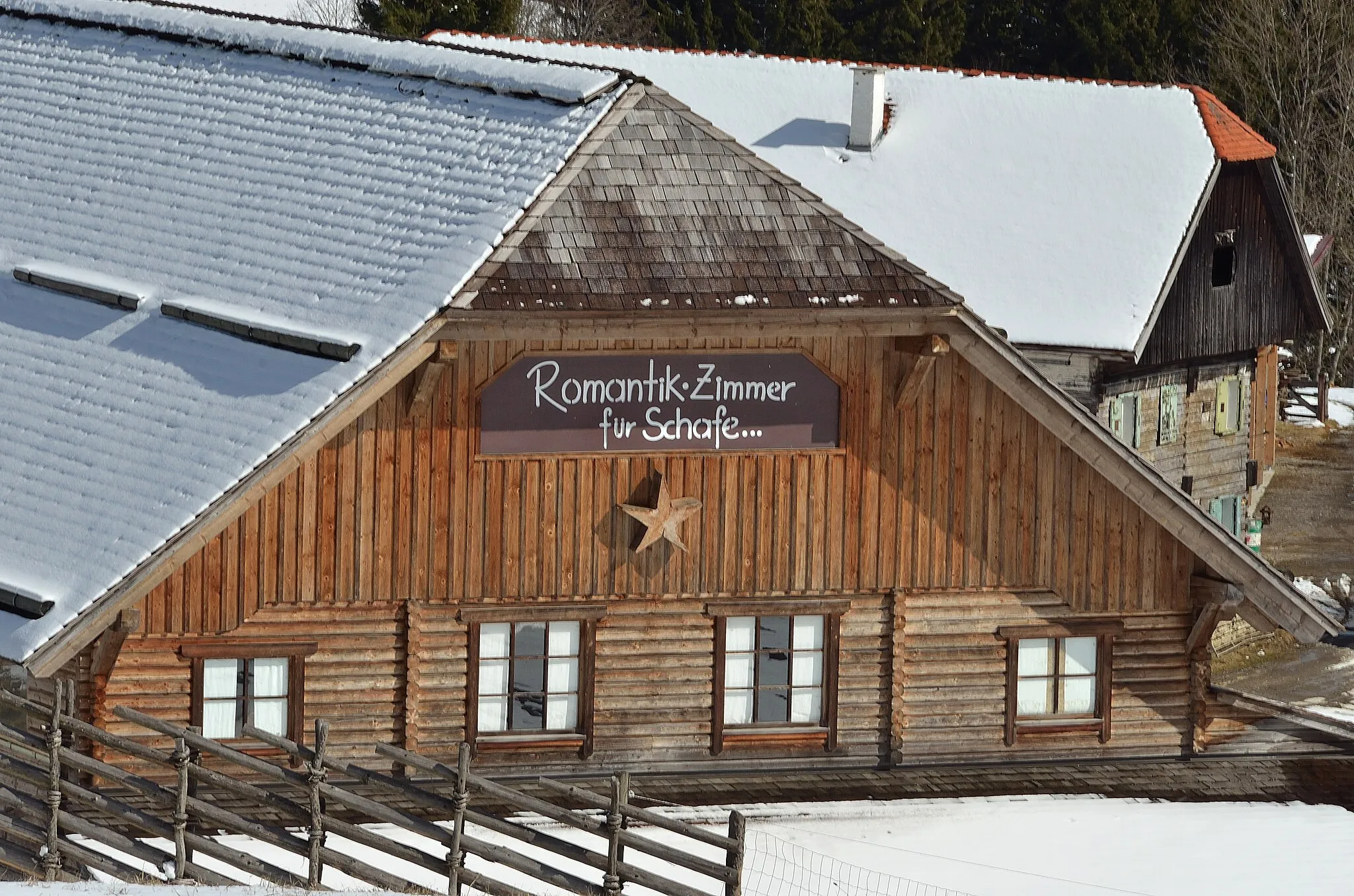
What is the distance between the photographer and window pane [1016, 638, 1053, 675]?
2077 centimetres

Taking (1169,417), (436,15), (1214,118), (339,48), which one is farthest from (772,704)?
(436,15)

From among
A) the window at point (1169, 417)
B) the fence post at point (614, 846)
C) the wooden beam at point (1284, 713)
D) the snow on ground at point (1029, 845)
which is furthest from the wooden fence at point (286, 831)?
the window at point (1169, 417)

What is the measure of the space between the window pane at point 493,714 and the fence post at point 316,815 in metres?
3.32

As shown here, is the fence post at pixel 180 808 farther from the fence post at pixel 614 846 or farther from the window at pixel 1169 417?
the window at pixel 1169 417

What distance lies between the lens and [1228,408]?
36.8m

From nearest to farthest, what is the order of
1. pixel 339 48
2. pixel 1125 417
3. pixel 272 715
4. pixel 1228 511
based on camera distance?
pixel 272 715, pixel 339 48, pixel 1125 417, pixel 1228 511

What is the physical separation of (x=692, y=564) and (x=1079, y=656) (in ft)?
12.7

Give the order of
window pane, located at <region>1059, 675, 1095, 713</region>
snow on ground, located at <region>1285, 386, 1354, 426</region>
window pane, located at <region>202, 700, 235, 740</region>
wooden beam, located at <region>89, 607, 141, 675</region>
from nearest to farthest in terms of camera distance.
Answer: wooden beam, located at <region>89, 607, 141, 675</region>, window pane, located at <region>202, 700, 235, 740</region>, window pane, located at <region>1059, 675, 1095, 713</region>, snow on ground, located at <region>1285, 386, 1354, 426</region>

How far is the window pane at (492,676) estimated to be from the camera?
19.6 metres

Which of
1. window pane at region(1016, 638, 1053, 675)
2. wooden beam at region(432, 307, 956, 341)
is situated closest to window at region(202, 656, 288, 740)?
wooden beam at region(432, 307, 956, 341)

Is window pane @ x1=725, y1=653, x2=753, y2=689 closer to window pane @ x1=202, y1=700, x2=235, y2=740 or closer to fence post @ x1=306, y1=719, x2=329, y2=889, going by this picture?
window pane @ x1=202, y1=700, x2=235, y2=740

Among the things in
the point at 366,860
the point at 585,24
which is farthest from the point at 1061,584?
the point at 585,24

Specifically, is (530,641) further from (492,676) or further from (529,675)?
(492,676)

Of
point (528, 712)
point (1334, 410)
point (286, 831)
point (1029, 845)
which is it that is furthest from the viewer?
point (1334, 410)
